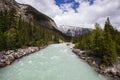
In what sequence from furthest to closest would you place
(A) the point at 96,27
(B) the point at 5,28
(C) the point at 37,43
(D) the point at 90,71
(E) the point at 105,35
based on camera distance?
(C) the point at 37,43
(B) the point at 5,28
(A) the point at 96,27
(E) the point at 105,35
(D) the point at 90,71

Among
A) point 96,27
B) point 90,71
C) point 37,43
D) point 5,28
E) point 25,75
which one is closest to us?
point 25,75

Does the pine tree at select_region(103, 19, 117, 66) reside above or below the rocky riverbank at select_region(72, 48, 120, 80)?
above

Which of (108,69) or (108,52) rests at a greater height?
(108,52)

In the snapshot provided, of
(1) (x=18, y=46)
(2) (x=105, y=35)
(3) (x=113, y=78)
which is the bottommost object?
(3) (x=113, y=78)

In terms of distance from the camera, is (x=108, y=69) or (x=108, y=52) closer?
(x=108, y=69)

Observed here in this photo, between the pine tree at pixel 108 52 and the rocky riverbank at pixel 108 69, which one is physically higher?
the pine tree at pixel 108 52

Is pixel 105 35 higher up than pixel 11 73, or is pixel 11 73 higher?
pixel 105 35

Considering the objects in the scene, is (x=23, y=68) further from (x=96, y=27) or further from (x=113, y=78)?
(x=96, y=27)

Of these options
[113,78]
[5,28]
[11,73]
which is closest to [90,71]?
[113,78]

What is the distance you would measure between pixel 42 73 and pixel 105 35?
71.5 ft

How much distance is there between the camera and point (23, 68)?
41.3 m

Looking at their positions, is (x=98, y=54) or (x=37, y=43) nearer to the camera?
(x=98, y=54)

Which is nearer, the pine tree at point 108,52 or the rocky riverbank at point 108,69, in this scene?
the rocky riverbank at point 108,69

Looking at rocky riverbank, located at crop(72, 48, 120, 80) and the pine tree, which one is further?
the pine tree
